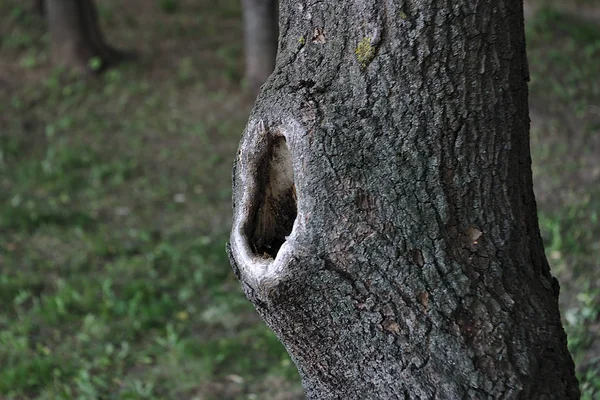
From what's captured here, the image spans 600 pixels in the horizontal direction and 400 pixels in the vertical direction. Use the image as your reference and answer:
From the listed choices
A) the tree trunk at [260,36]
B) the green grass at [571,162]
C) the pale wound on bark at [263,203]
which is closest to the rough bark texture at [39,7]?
the tree trunk at [260,36]

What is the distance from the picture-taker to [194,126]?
785cm

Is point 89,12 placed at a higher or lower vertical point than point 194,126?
higher

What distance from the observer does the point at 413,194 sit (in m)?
2.12

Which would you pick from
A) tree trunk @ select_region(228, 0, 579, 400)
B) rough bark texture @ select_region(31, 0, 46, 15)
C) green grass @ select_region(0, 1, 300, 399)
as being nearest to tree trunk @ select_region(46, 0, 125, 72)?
green grass @ select_region(0, 1, 300, 399)

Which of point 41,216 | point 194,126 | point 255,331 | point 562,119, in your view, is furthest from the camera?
point 194,126

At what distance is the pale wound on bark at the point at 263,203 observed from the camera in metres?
2.24

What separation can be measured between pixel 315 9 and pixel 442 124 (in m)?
0.51

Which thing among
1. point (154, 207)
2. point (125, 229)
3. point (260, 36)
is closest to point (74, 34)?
point (260, 36)

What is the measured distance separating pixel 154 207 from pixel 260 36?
8.23 feet

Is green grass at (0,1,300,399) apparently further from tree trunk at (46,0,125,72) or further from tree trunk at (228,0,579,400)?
tree trunk at (228,0,579,400)

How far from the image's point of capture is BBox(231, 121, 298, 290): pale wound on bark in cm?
224

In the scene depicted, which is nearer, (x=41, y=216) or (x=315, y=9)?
(x=315, y=9)

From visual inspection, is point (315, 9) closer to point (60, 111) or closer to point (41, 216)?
point (41, 216)

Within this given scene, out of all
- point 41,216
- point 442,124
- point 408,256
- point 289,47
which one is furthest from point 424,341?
point 41,216
